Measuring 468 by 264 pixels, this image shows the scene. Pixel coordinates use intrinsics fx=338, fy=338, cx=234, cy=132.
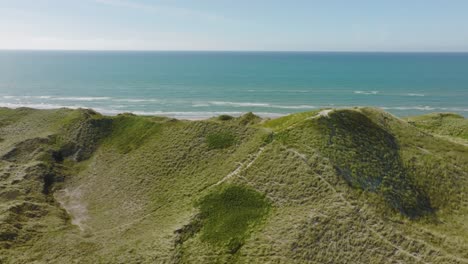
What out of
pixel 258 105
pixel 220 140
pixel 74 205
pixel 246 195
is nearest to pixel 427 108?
pixel 258 105

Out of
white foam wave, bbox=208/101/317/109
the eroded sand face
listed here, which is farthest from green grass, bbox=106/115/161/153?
white foam wave, bbox=208/101/317/109

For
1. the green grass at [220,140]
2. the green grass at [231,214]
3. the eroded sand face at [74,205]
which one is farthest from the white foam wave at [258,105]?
the green grass at [231,214]

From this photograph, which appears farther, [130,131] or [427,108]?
[427,108]

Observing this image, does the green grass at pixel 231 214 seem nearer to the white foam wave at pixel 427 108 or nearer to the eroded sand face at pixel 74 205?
the eroded sand face at pixel 74 205

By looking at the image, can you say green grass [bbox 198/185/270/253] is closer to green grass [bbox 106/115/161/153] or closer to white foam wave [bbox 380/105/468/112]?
green grass [bbox 106/115/161/153]

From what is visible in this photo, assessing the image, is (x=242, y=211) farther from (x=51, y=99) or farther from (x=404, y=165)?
(x=51, y=99)

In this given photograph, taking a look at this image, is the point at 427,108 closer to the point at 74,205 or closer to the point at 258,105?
the point at 258,105

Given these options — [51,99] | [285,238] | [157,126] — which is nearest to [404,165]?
[285,238]
